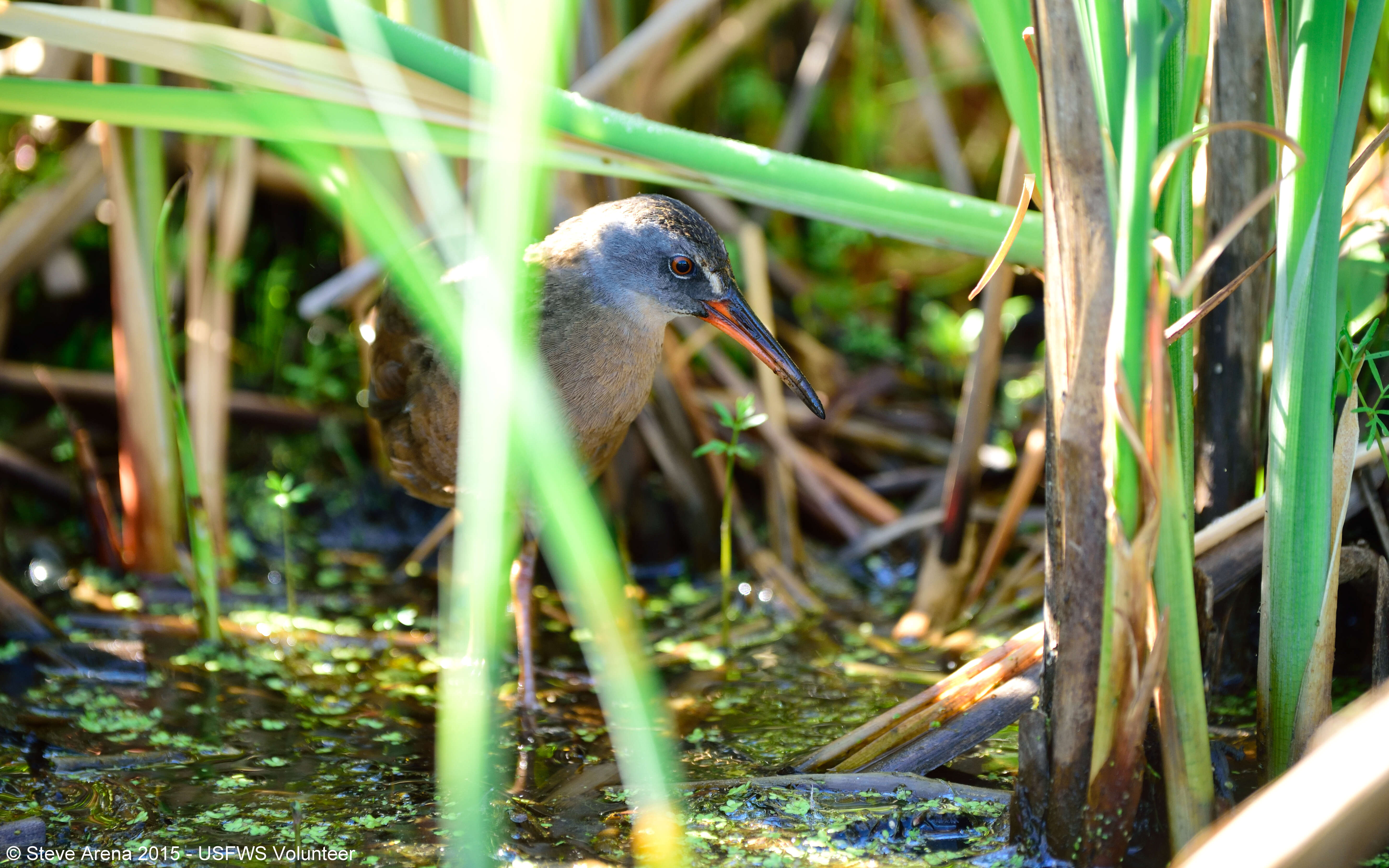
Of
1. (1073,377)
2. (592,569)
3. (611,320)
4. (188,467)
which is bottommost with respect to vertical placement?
(592,569)

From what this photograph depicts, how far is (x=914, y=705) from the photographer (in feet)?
7.14

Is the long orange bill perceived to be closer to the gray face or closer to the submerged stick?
the gray face

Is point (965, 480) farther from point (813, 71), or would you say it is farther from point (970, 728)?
point (813, 71)

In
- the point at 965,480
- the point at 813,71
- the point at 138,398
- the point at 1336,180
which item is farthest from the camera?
the point at 813,71

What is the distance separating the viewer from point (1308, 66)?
5.65ft

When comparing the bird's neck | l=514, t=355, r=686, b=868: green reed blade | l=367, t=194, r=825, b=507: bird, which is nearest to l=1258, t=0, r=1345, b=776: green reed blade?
l=367, t=194, r=825, b=507: bird

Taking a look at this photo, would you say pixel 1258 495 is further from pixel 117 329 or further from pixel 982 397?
pixel 117 329

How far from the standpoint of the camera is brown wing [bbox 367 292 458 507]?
110 inches

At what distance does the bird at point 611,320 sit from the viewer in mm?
2646

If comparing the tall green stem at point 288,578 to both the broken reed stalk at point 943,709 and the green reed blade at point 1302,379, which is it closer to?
the broken reed stalk at point 943,709

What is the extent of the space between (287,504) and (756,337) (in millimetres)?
1257

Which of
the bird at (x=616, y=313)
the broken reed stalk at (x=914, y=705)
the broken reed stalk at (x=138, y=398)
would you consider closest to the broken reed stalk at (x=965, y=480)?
the bird at (x=616, y=313)

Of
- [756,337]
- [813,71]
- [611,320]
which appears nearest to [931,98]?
[813,71]

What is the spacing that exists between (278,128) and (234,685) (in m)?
1.32
